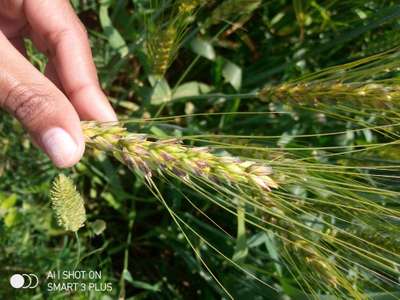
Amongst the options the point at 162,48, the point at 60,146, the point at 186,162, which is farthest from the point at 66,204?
the point at 162,48

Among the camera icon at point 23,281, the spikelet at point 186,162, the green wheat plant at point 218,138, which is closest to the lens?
the spikelet at point 186,162

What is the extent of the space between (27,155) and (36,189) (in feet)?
0.38

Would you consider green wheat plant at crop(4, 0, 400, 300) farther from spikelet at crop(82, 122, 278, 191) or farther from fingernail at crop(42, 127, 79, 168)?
spikelet at crop(82, 122, 278, 191)

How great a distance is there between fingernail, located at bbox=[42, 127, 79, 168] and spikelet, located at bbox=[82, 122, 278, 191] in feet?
0.26

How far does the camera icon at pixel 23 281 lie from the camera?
113cm

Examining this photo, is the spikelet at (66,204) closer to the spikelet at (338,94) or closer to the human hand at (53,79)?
the human hand at (53,79)

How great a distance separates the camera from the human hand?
2.56ft

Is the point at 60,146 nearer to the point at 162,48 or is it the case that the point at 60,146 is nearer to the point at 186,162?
the point at 186,162

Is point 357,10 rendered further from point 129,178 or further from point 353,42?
point 129,178

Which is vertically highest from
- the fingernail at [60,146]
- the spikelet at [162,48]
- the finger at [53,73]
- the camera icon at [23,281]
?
the spikelet at [162,48]

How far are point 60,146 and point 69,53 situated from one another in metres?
0.37

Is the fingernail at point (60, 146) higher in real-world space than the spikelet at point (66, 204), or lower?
higher

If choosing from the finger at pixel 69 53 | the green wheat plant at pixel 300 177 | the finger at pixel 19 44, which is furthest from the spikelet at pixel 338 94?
the finger at pixel 19 44

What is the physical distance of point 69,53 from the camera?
108cm
